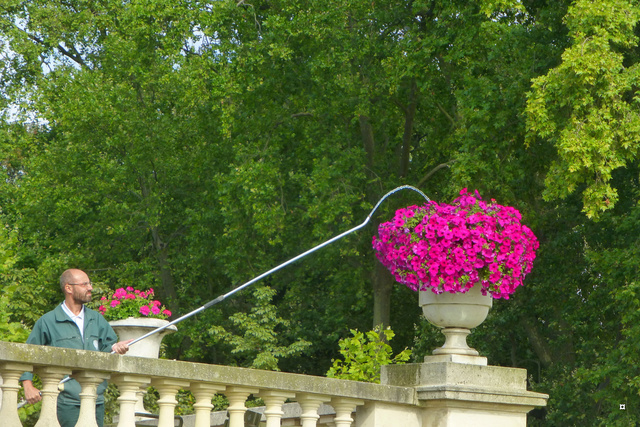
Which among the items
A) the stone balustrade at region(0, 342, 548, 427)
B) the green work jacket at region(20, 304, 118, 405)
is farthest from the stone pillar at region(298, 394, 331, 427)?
the green work jacket at region(20, 304, 118, 405)

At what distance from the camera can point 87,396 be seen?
4289 millimetres

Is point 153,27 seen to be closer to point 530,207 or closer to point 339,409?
point 530,207

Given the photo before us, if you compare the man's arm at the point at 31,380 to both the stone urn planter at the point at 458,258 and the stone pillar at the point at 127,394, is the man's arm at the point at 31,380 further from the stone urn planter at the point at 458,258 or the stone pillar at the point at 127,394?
the stone urn planter at the point at 458,258

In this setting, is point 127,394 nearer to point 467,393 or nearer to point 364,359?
point 467,393

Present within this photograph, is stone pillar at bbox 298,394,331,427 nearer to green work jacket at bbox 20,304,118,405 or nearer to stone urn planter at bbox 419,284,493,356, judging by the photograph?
stone urn planter at bbox 419,284,493,356

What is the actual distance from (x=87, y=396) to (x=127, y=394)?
22 centimetres

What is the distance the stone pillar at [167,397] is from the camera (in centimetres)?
458

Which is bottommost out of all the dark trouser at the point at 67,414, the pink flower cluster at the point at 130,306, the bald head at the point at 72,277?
the dark trouser at the point at 67,414

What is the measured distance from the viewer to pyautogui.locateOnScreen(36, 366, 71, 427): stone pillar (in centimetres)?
412

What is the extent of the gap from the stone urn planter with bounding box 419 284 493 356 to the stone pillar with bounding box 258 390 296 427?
1136 millimetres

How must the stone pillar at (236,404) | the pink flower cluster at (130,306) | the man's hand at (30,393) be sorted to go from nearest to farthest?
the man's hand at (30,393) < the stone pillar at (236,404) < the pink flower cluster at (130,306)

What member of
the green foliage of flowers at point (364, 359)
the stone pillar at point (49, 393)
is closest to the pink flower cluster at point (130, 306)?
the green foliage of flowers at point (364, 359)

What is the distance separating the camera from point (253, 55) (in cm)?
1966

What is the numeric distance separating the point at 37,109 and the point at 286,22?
8.59 m
